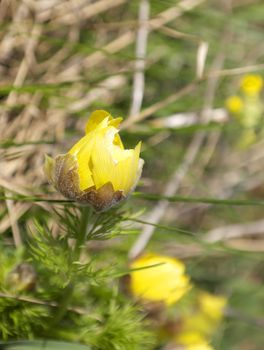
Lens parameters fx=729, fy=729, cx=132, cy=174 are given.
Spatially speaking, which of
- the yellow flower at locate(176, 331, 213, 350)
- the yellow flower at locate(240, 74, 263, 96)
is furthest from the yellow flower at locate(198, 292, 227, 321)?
the yellow flower at locate(240, 74, 263, 96)

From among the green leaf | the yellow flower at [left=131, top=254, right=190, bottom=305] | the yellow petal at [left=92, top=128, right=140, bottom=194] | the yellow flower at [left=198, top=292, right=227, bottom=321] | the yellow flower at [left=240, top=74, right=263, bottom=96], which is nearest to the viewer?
the yellow petal at [left=92, top=128, right=140, bottom=194]

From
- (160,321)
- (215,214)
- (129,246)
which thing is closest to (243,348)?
(215,214)

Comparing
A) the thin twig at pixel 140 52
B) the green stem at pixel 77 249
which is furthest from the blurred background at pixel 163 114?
the green stem at pixel 77 249

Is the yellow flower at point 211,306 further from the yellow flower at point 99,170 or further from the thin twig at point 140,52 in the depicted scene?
the yellow flower at point 99,170

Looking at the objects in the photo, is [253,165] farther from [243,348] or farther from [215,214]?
[243,348]

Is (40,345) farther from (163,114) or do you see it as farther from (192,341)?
(163,114)

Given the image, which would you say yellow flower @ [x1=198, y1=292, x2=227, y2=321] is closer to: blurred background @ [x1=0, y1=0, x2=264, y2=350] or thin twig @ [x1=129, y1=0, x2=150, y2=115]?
blurred background @ [x1=0, y1=0, x2=264, y2=350]

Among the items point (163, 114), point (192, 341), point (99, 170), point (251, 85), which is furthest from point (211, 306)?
point (99, 170)
